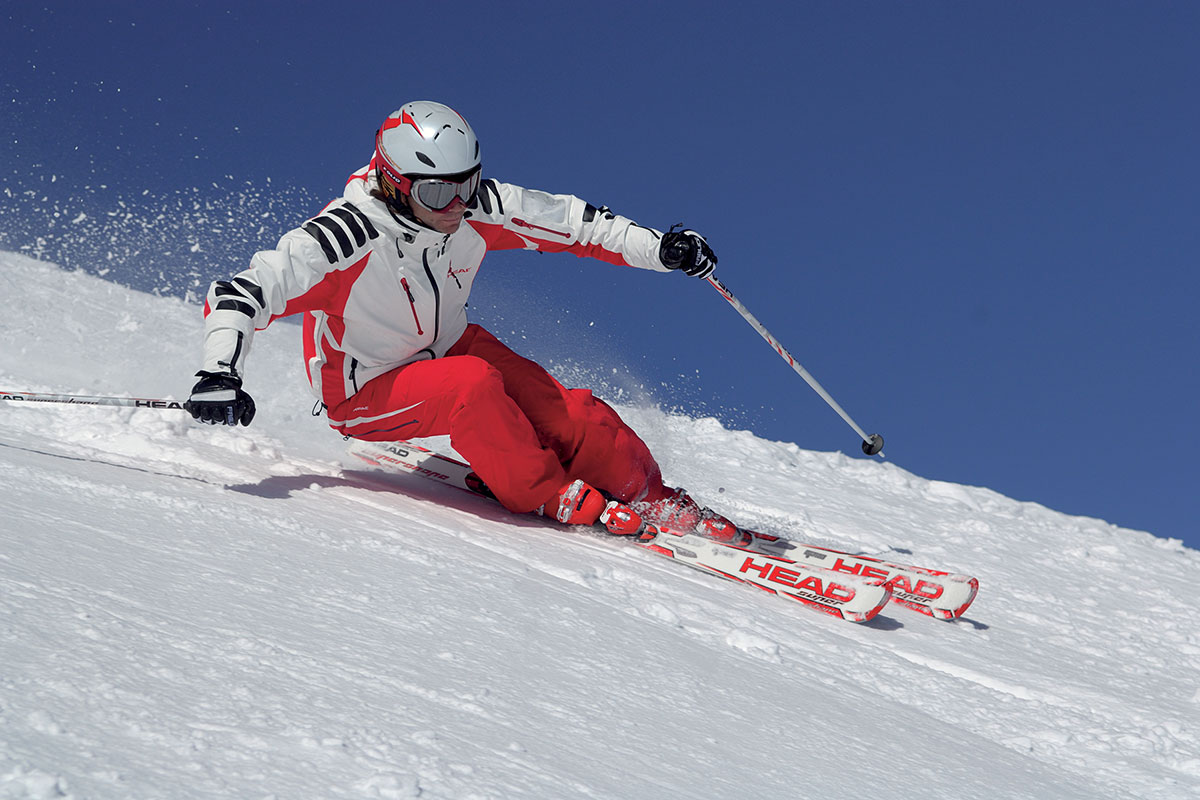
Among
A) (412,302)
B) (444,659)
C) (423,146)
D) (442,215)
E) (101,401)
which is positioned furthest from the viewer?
(412,302)

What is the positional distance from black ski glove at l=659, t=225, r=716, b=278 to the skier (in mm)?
11

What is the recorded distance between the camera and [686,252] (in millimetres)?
4625

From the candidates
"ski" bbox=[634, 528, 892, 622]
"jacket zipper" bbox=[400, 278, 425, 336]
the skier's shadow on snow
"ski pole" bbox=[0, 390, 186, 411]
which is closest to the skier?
"jacket zipper" bbox=[400, 278, 425, 336]

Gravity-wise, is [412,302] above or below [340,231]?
below

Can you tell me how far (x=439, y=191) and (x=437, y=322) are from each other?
2.20 ft

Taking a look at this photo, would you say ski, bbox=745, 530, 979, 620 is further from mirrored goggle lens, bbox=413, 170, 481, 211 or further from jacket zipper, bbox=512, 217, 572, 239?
mirrored goggle lens, bbox=413, 170, 481, 211

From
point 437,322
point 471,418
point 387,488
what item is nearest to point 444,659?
point 471,418

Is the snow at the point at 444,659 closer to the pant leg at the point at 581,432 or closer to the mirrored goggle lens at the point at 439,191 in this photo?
the pant leg at the point at 581,432

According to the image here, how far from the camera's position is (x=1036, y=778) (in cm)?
221

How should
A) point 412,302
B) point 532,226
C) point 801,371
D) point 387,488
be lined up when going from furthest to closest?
1. point 801,371
2. point 532,226
3. point 387,488
4. point 412,302

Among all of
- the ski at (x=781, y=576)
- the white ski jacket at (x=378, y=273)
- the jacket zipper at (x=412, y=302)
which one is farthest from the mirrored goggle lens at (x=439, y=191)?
the ski at (x=781, y=576)

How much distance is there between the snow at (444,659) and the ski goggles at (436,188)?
119cm

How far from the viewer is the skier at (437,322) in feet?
11.8

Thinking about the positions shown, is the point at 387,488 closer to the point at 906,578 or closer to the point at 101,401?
the point at 101,401
